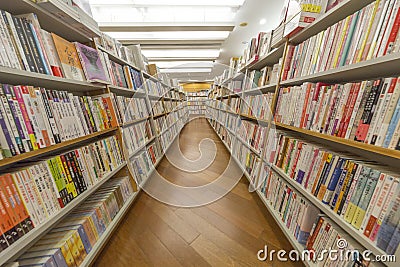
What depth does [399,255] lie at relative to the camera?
408 millimetres

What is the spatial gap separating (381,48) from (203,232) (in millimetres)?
1367

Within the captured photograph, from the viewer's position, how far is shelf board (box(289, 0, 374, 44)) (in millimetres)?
608

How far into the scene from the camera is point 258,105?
144 cm

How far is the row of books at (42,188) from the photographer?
1.63ft

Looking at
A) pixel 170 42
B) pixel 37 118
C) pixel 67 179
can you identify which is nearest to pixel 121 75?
pixel 37 118

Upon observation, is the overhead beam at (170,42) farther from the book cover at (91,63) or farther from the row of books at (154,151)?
the book cover at (91,63)

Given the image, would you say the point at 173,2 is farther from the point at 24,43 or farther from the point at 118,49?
the point at 24,43

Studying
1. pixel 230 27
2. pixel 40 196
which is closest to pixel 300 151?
pixel 40 196

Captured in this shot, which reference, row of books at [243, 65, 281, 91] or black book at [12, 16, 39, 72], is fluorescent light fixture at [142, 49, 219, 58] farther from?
Answer: black book at [12, 16, 39, 72]

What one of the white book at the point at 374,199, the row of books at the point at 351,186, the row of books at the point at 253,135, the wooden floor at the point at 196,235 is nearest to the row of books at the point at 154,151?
the wooden floor at the point at 196,235

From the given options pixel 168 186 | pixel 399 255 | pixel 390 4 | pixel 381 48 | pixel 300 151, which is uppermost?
pixel 390 4

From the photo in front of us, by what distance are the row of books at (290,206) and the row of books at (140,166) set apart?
1.25 m

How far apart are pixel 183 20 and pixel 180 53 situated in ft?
4.64

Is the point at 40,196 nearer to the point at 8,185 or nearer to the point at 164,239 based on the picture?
the point at 8,185
